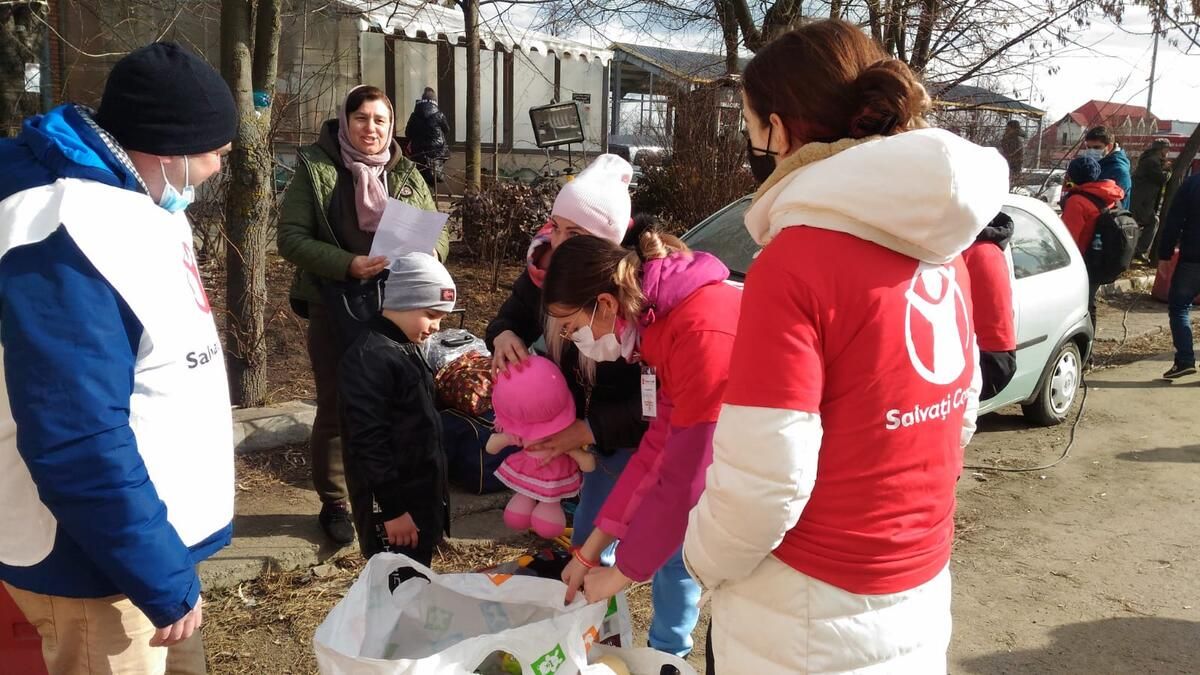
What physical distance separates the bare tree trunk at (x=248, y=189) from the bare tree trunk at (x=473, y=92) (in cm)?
432

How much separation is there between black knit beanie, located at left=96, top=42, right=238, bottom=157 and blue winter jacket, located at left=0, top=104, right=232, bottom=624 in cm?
6

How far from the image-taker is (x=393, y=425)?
2992 millimetres

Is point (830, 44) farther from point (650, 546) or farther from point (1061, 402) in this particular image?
point (1061, 402)

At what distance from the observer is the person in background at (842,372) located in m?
1.55

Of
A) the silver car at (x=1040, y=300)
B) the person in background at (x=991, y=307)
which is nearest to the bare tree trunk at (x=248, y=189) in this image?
the silver car at (x=1040, y=300)

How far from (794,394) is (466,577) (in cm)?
132

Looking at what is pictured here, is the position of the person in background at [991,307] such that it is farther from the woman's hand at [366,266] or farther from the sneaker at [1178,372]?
the sneaker at [1178,372]

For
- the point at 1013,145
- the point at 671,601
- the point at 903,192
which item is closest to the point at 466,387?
the point at 671,601

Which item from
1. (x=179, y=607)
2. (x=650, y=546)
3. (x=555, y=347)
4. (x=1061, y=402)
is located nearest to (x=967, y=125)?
(x=1061, y=402)

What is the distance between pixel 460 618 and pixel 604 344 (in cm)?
84

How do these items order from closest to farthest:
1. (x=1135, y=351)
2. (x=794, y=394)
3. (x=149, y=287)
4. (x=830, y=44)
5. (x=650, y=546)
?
(x=794, y=394) → (x=830, y=44) → (x=149, y=287) → (x=650, y=546) → (x=1135, y=351)

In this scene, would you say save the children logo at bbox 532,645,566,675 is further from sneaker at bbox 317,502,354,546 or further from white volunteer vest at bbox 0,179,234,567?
sneaker at bbox 317,502,354,546

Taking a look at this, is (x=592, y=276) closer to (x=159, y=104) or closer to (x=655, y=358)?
(x=655, y=358)

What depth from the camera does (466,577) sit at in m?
2.52
